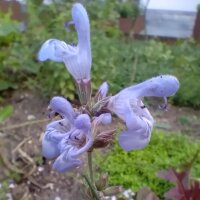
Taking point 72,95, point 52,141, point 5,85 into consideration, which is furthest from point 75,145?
point 5,85

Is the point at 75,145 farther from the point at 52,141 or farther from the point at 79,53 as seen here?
the point at 79,53

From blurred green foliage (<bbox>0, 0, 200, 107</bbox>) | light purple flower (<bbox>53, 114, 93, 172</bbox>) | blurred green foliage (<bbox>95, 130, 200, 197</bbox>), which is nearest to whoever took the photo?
light purple flower (<bbox>53, 114, 93, 172</bbox>)

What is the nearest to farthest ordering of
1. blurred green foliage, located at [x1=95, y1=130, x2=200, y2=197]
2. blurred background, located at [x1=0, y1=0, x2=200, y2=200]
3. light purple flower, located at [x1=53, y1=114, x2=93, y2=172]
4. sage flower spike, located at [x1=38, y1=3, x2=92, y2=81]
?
light purple flower, located at [x1=53, y1=114, x2=93, y2=172]
sage flower spike, located at [x1=38, y1=3, x2=92, y2=81]
blurred green foliage, located at [x1=95, y1=130, x2=200, y2=197]
blurred background, located at [x1=0, y1=0, x2=200, y2=200]

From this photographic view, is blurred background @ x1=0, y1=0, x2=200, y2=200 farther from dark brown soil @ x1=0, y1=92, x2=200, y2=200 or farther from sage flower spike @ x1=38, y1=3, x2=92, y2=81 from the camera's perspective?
sage flower spike @ x1=38, y1=3, x2=92, y2=81

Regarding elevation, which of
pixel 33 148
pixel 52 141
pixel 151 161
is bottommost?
pixel 33 148

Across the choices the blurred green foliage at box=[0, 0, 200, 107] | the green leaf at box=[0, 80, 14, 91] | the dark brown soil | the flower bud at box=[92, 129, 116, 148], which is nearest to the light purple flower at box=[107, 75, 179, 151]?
the flower bud at box=[92, 129, 116, 148]

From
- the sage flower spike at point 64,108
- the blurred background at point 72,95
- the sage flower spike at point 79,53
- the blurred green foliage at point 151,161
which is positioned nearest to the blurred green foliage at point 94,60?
the blurred background at point 72,95

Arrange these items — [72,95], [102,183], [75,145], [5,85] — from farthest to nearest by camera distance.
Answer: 1. [5,85]
2. [72,95]
3. [102,183]
4. [75,145]

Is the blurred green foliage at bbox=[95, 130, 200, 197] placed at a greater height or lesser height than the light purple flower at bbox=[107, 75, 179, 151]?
lesser

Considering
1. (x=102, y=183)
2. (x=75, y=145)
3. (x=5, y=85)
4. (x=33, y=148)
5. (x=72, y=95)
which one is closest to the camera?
(x=75, y=145)
